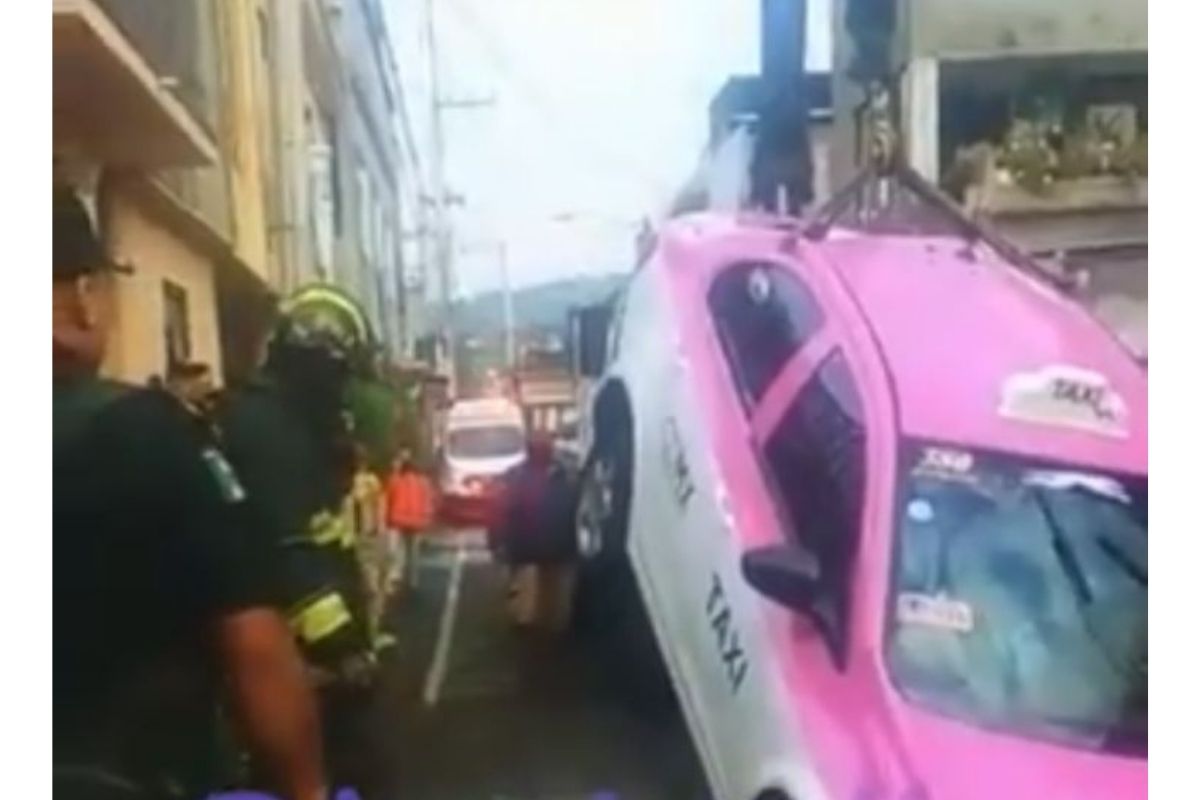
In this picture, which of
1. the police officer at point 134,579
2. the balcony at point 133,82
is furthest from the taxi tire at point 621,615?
the balcony at point 133,82

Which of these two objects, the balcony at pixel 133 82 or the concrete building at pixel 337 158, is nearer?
the balcony at pixel 133 82

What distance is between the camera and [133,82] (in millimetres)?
2039

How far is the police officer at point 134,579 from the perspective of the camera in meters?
2.04

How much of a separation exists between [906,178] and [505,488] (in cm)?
36

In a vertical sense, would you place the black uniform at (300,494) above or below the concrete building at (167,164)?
below

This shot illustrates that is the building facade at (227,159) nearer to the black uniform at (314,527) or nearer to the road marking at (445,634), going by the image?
the black uniform at (314,527)

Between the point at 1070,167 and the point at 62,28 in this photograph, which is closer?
the point at 62,28

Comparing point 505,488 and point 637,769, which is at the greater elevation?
point 505,488

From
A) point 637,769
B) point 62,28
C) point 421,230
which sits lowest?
point 637,769

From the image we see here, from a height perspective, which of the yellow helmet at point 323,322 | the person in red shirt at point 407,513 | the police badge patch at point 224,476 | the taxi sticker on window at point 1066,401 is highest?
the yellow helmet at point 323,322

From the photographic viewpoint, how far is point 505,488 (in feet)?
7.07

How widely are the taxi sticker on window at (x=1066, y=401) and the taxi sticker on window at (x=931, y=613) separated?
141mm

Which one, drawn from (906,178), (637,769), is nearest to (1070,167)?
(906,178)
